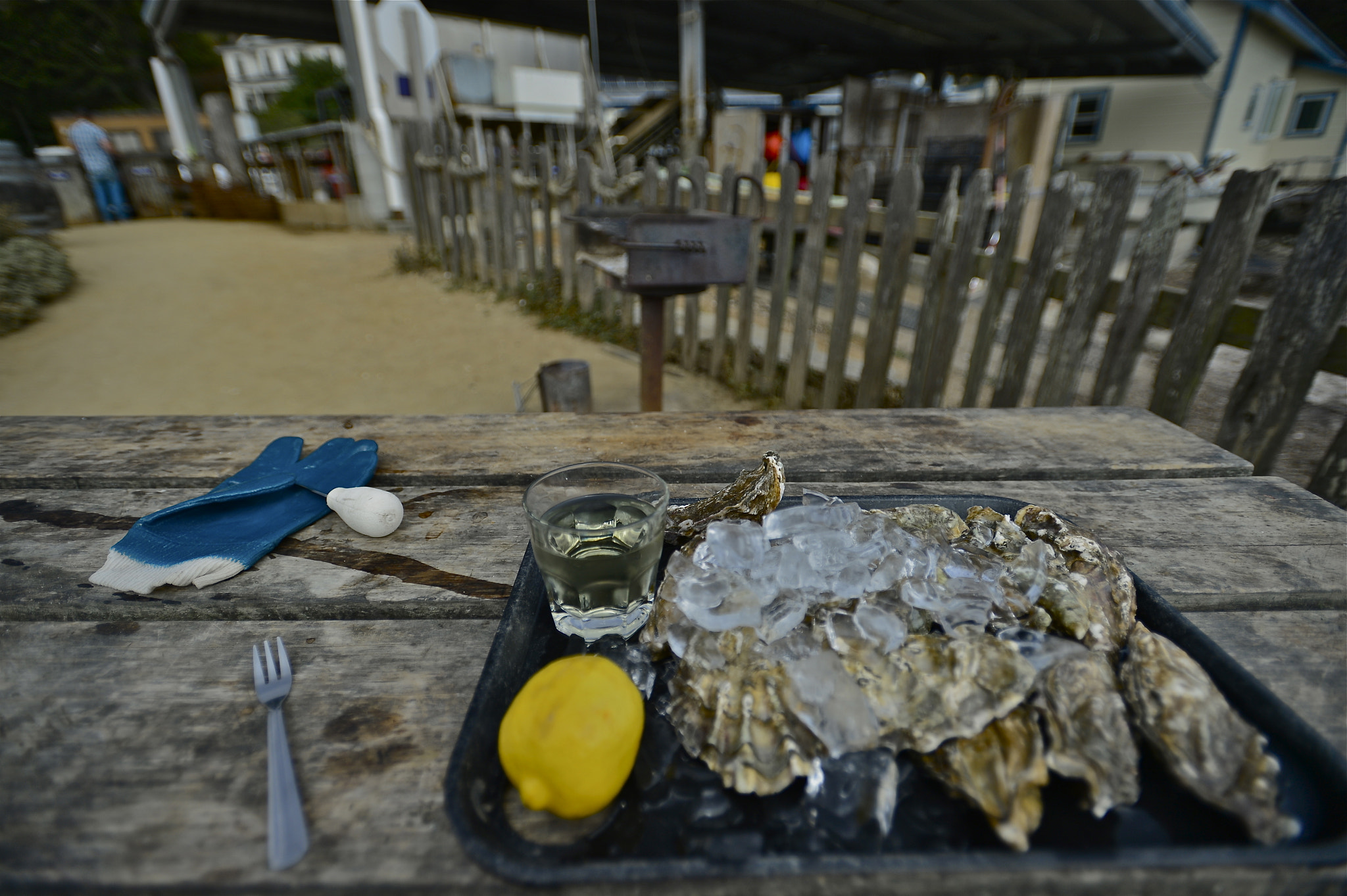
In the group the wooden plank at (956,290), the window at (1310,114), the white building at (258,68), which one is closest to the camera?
the wooden plank at (956,290)

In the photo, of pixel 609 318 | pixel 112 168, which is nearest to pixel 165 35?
pixel 112 168

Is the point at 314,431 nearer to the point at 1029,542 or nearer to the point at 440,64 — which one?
the point at 1029,542

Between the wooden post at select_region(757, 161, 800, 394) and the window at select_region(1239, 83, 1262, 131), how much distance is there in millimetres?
16607

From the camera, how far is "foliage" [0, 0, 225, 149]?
5906mm

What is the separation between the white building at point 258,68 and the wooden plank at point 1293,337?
5322 centimetres

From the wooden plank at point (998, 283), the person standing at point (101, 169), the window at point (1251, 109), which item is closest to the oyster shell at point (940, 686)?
the wooden plank at point (998, 283)

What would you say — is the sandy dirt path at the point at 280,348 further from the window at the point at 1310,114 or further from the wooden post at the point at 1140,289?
the window at the point at 1310,114

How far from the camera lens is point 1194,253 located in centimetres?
1181

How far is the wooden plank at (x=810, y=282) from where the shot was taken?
12.4 feet

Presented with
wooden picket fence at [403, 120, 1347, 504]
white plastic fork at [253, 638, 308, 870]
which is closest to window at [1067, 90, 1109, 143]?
wooden picket fence at [403, 120, 1347, 504]

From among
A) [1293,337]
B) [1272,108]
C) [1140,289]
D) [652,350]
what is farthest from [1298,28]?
[652,350]

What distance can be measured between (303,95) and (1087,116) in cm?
3673

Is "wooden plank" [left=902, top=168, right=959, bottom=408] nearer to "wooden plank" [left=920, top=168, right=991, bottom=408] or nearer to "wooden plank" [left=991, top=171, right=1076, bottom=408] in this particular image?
"wooden plank" [left=920, top=168, right=991, bottom=408]

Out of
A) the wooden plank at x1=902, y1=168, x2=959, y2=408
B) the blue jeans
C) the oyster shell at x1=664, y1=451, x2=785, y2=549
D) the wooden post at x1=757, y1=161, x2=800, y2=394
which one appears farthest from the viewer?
the blue jeans
